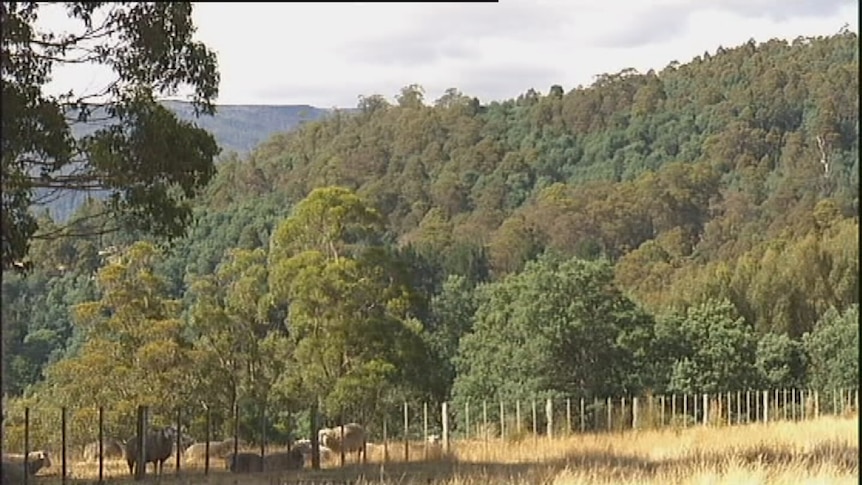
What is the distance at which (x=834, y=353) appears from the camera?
3088 centimetres

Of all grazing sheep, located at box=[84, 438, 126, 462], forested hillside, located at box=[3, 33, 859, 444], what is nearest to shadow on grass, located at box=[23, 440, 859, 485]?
forested hillside, located at box=[3, 33, 859, 444]

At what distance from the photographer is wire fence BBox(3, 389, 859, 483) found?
52.5ft

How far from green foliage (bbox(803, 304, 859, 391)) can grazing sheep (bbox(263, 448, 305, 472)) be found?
57.3ft

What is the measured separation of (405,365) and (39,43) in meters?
15.1

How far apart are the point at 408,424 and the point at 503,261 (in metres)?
25.7

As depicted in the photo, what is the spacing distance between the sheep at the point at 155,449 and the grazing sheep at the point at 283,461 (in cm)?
111

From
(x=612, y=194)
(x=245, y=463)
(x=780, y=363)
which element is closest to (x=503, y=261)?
(x=612, y=194)

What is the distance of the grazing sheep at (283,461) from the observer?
14546mm

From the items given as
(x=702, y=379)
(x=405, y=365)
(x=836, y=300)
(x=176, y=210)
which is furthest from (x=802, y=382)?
(x=176, y=210)

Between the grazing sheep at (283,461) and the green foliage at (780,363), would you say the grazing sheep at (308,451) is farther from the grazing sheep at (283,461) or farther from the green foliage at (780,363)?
the green foliage at (780,363)

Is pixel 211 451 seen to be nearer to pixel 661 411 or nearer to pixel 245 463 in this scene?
pixel 245 463

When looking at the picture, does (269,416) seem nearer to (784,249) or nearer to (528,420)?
(528,420)

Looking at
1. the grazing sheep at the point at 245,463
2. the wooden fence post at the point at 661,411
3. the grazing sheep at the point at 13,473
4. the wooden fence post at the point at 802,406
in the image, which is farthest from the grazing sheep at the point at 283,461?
the wooden fence post at the point at 802,406

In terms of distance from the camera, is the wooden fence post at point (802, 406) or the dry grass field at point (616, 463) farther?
the wooden fence post at point (802, 406)
